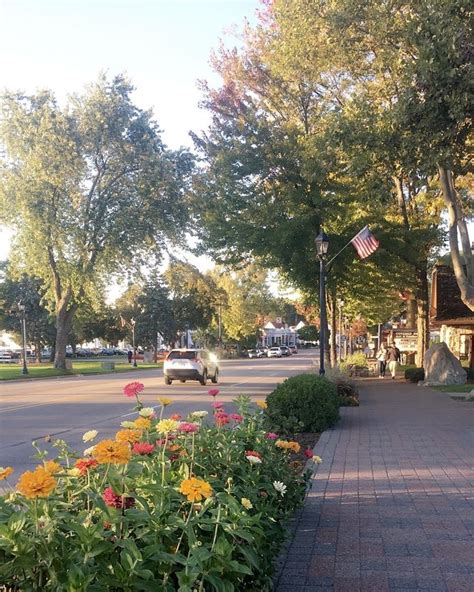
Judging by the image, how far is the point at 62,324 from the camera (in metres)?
43.9

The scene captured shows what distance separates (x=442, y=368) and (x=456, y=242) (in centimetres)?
865

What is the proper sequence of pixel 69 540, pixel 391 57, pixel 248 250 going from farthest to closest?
pixel 248 250, pixel 391 57, pixel 69 540

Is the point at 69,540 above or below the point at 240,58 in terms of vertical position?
below

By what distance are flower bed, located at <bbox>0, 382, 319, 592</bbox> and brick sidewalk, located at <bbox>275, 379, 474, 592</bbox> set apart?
0.96 metres

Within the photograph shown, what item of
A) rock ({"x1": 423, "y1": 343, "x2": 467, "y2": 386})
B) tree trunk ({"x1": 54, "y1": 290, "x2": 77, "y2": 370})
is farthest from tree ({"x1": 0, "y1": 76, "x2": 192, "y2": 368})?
rock ({"x1": 423, "y1": 343, "x2": 467, "y2": 386})

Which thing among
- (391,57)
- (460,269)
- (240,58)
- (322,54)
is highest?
(240,58)

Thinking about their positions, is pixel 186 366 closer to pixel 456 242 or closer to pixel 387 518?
pixel 456 242

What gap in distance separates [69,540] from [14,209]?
130ft

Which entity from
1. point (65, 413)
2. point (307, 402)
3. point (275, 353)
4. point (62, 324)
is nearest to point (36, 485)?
point (307, 402)

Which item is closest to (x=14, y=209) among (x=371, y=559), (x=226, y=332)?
(x=371, y=559)

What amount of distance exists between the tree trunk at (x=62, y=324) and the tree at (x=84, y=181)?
4.61 ft

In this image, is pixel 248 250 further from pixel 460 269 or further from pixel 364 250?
pixel 460 269

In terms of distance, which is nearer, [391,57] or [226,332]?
[391,57]

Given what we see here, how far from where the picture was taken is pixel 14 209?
39750 mm
